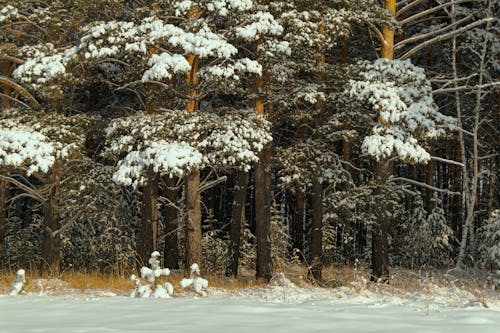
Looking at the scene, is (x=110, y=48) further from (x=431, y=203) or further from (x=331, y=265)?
(x=431, y=203)

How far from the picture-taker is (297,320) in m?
5.21

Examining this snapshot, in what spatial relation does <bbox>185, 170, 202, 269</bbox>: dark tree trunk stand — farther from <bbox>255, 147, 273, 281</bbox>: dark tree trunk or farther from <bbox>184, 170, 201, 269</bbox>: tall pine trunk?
<bbox>255, 147, 273, 281</bbox>: dark tree trunk

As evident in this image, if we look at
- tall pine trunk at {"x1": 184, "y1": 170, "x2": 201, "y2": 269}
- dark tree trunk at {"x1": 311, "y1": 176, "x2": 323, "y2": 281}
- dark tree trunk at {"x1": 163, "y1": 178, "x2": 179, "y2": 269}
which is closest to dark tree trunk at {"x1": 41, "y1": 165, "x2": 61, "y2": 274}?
tall pine trunk at {"x1": 184, "y1": 170, "x2": 201, "y2": 269}

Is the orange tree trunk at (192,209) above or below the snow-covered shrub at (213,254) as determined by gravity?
above

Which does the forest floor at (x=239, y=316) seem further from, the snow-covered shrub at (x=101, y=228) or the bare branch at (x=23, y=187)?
the snow-covered shrub at (x=101, y=228)

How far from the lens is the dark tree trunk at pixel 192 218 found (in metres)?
13.0

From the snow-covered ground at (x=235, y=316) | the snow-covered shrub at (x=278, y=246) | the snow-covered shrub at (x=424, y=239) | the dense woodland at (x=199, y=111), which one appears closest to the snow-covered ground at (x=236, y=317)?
the snow-covered ground at (x=235, y=316)

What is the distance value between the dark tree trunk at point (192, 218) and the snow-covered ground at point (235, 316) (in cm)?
538

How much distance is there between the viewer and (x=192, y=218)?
1299 centimetres

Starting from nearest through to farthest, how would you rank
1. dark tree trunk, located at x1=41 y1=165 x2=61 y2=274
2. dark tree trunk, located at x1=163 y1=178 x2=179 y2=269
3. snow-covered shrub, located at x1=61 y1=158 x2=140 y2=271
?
dark tree trunk, located at x1=41 y1=165 x2=61 y2=274, snow-covered shrub, located at x1=61 y1=158 x2=140 y2=271, dark tree trunk, located at x1=163 y1=178 x2=179 y2=269

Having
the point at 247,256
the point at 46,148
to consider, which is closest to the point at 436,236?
the point at 247,256

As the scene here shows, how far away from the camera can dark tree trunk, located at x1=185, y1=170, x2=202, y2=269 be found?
1297 centimetres

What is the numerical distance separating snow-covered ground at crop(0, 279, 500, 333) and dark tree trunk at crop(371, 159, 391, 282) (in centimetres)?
747

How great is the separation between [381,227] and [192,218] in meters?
4.89
